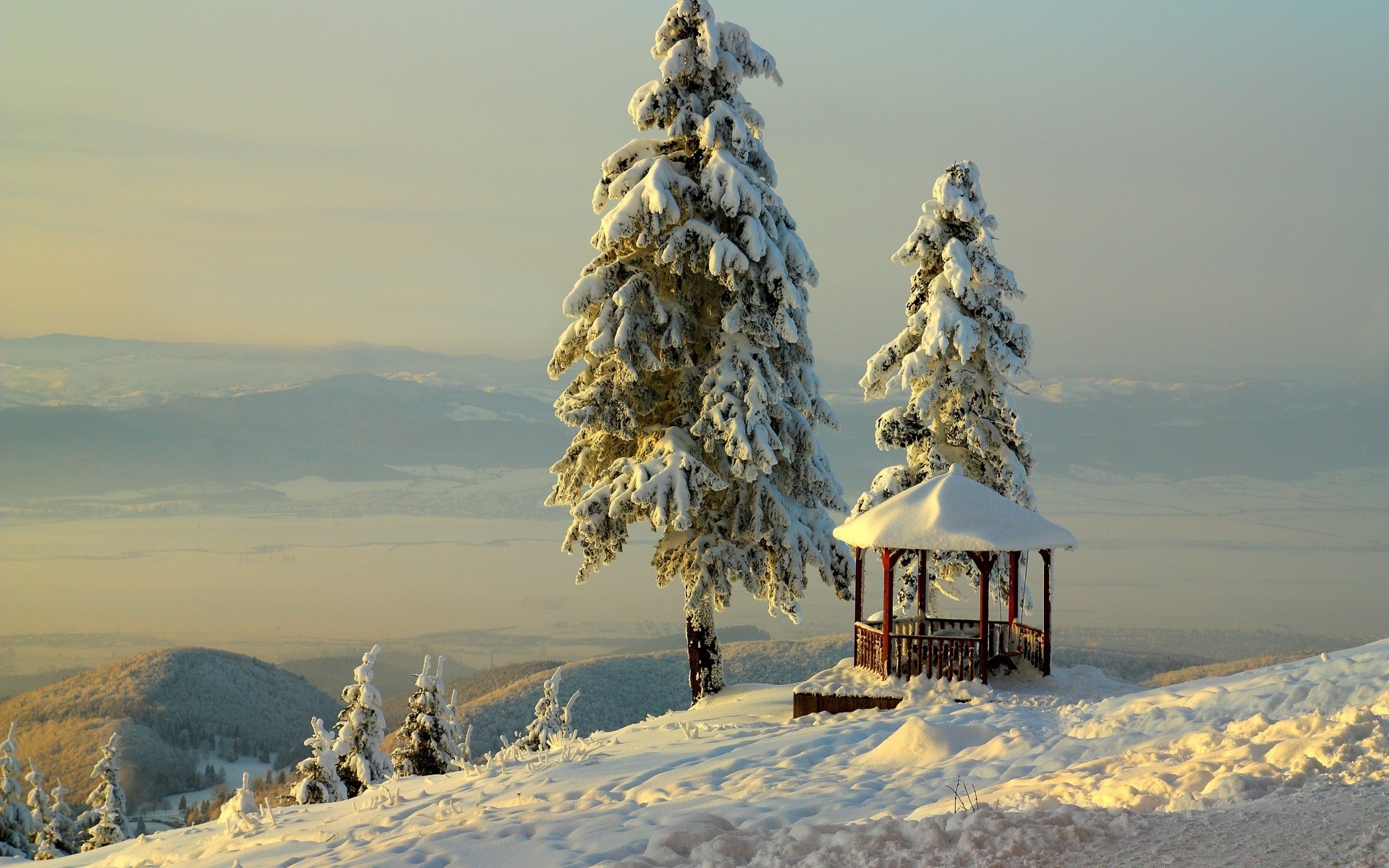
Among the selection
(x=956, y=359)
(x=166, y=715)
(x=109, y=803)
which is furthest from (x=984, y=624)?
(x=166, y=715)

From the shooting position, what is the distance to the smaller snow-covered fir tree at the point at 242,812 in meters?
11.4

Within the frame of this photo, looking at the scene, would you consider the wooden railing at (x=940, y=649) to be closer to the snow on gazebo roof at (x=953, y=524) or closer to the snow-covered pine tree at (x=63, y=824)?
the snow on gazebo roof at (x=953, y=524)

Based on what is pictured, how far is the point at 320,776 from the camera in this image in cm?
2297

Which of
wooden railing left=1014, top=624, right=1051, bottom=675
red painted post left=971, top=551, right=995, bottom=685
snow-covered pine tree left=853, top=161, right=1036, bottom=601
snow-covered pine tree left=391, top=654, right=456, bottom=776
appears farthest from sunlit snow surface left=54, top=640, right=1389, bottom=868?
snow-covered pine tree left=391, top=654, right=456, bottom=776

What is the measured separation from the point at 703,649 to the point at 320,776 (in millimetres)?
8883

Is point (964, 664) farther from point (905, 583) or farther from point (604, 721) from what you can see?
point (604, 721)

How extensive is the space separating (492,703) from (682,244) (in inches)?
1032

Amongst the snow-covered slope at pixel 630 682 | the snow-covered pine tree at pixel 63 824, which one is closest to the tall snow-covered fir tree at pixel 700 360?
the snow-covered slope at pixel 630 682

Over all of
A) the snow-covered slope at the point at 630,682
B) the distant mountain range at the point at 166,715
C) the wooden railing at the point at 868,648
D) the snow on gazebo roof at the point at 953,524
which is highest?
the snow on gazebo roof at the point at 953,524

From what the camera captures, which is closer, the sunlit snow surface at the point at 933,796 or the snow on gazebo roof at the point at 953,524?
the sunlit snow surface at the point at 933,796

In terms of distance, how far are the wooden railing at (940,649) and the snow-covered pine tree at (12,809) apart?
23070mm

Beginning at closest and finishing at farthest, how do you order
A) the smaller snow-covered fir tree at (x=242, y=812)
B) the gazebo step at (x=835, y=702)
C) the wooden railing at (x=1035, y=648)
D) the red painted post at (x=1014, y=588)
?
the smaller snow-covered fir tree at (x=242, y=812) → the gazebo step at (x=835, y=702) → the wooden railing at (x=1035, y=648) → the red painted post at (x=1014, y=588)

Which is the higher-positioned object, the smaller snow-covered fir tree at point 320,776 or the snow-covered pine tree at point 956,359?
the snow-covered pine tree at point 956,359

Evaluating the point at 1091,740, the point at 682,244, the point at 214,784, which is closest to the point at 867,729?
the point at 1091,740
